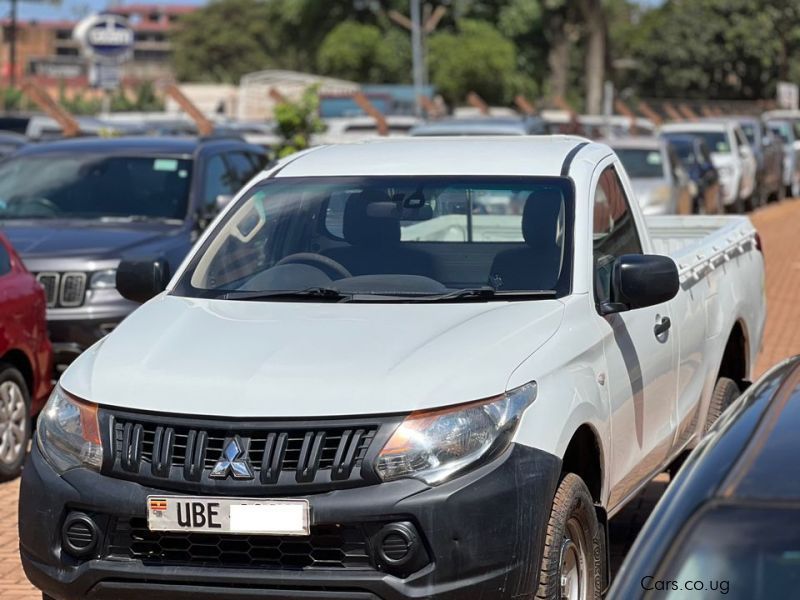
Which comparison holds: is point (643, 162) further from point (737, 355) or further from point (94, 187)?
point (737, 355)

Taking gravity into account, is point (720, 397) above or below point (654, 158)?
below

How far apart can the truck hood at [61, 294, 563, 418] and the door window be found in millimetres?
474

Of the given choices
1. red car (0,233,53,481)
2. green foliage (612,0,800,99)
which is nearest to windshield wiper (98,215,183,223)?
red car (0,233,53,481)

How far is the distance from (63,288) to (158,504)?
18.9 ft

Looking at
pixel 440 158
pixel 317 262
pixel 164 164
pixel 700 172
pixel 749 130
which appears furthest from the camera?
pixel 749 130

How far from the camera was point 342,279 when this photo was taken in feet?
19.1

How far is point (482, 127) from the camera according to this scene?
19203 mm

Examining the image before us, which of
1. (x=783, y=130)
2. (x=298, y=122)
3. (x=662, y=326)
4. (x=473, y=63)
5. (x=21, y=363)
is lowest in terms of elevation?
(x=783, y=130)

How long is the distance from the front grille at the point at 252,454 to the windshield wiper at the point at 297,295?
104 cm

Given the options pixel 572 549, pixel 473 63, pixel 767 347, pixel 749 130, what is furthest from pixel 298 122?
pixel 473 63

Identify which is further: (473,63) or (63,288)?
(473,63)

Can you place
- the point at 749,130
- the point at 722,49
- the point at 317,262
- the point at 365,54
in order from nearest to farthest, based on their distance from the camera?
the point at 317,262, the point at 749,130, the point at 365,54, the point at 722,49

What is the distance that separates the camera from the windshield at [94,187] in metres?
11.3

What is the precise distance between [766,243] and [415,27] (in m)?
29.8
